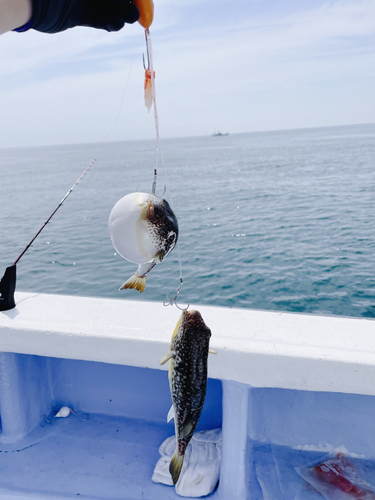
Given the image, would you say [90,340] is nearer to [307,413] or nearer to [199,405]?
[199,405]

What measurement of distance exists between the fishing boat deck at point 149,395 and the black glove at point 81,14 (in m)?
2.07

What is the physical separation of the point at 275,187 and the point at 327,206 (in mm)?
10063

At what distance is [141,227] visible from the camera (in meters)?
1.79

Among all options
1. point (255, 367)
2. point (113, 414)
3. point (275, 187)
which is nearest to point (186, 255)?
point (113, 414)

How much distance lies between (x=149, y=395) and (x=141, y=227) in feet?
8.55

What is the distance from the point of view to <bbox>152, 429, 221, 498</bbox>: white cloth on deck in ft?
10.1

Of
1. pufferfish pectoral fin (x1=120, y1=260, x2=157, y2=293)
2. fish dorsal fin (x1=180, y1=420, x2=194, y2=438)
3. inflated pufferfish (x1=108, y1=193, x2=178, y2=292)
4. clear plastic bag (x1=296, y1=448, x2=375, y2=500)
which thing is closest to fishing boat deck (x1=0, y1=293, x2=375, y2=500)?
clear plastic bag (x1=296, y1=448, x2=375, y2=500)

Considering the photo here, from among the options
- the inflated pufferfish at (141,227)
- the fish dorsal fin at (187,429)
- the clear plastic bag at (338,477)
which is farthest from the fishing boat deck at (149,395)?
the inflated pufferfish at (141,227)

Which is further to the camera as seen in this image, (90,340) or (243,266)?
(243,266)

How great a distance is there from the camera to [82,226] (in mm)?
21203

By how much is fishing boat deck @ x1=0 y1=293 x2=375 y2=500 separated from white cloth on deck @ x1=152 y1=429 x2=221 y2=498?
0.09 meters

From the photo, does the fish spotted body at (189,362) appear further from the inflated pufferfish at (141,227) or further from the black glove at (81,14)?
the black glove at (81,14)

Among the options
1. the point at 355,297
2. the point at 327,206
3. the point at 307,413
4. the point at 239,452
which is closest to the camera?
the point at 239,452

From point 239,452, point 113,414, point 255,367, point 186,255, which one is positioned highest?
point 255,367
